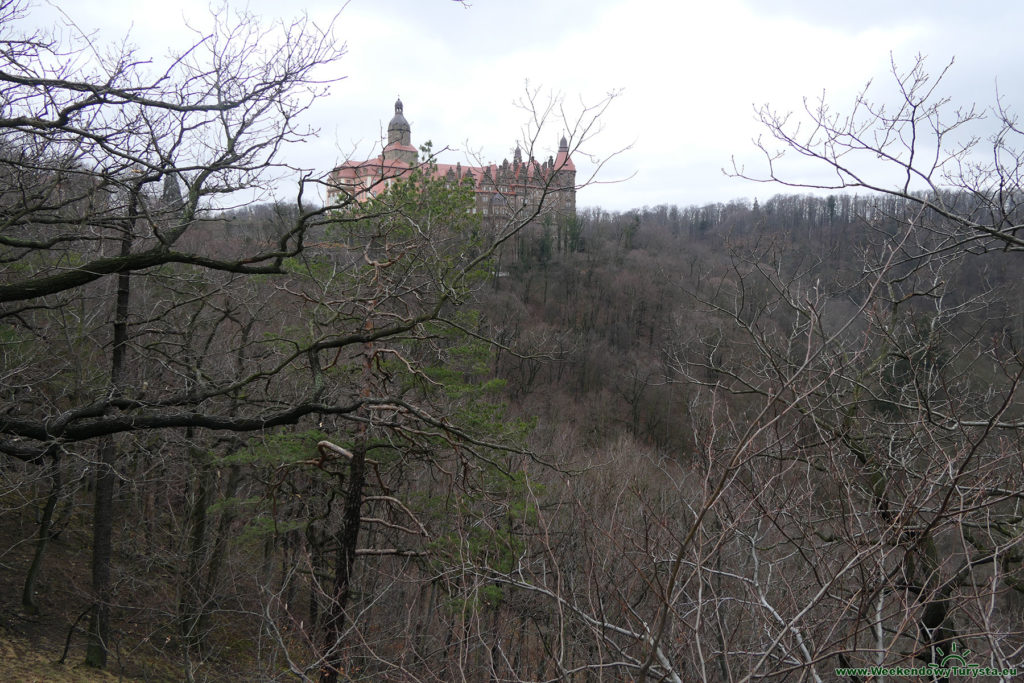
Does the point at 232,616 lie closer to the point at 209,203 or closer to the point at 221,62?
the point at 209,203

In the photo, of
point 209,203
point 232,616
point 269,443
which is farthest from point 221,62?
point 232,616

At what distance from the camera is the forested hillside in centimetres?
287

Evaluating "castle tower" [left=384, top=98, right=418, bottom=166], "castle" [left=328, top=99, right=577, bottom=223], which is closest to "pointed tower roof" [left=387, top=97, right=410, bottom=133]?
"castle tower" [left=384, top=98, right=418, bottom=166]

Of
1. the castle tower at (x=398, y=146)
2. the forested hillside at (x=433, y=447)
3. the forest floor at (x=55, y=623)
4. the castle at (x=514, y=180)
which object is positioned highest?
the castle tower at (x=398, y=146)

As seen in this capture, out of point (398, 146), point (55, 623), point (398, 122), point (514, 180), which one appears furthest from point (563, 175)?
point (55, 623)

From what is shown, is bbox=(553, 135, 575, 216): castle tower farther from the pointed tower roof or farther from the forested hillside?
the pointed tower roof

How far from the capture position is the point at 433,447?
346 inches

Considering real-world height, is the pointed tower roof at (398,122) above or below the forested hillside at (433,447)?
above

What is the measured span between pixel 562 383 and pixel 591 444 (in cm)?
859

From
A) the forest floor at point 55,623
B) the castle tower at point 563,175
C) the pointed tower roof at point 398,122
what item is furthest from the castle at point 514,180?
the forest floor at point 55,623

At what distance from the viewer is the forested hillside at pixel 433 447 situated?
2.87m

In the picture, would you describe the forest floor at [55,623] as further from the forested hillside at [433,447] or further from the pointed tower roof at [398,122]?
the pointed tower roof at [398,122]

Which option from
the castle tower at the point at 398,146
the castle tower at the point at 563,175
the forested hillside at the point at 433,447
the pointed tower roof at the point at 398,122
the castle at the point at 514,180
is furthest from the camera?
the pointed tower roof at the point at 398,122

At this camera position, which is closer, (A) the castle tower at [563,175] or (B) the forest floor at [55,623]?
(A) the castle tower at [563,175]
